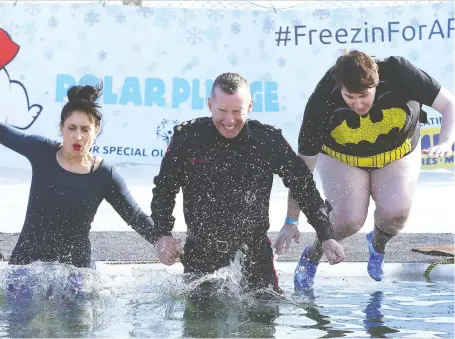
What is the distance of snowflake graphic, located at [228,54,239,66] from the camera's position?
13477mm

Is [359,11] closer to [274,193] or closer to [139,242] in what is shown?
[274,193]

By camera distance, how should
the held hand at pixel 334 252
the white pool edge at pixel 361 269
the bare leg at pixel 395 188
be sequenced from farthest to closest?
1. the white pool edge at pixel 361 269
2. the bare leg at pixel 395 188
3. the held hand at pixel 334 252

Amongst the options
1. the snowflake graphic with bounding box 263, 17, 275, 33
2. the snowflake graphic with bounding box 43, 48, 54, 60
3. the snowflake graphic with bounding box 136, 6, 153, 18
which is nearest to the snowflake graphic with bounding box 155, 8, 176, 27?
the snowflake graphic with bounding box 136, 6, 153, 18

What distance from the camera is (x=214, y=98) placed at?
5.16 m

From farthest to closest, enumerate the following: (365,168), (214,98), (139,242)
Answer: (139,242) → (365,168) → (214,98)

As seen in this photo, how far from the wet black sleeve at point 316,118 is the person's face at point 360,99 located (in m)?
0.17

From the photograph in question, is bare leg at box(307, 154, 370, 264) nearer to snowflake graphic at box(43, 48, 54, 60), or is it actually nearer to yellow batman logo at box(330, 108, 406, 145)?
yellow batman logo at box(330, 108, 406, 145)

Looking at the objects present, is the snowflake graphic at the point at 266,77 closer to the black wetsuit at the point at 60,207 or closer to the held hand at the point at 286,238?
the held hand at the point at 286,238

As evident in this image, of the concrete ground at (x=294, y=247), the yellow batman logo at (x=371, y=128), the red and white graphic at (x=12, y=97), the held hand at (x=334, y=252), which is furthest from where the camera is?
the red and white graphic at (x=12, y=97)

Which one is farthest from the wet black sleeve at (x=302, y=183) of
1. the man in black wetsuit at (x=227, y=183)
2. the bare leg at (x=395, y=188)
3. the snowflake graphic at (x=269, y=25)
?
the snowflake graphic at (x=269, y=25)

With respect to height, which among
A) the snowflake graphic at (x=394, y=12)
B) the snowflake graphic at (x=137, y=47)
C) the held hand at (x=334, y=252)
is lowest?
the held hand at (x=334, y=252)

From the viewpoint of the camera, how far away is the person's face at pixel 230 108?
16.7ft

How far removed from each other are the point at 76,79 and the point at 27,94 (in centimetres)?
71

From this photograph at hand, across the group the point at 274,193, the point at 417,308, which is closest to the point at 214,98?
the point at 417,308
